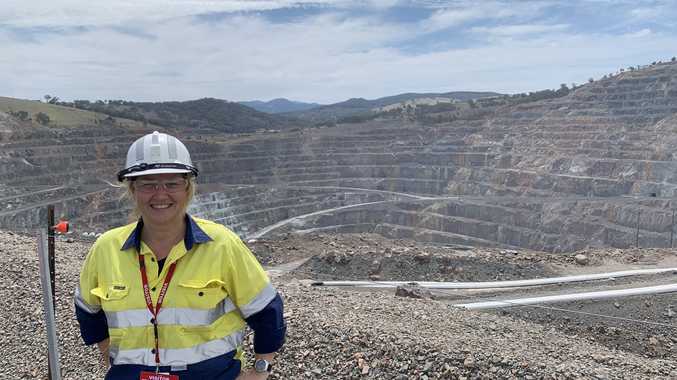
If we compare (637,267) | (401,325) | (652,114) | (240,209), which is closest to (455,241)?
(240,209)

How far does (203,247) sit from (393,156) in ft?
162

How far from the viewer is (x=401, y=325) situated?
6387 millimetres

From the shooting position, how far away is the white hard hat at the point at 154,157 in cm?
214

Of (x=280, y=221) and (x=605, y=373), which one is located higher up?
(x=605, y=373)

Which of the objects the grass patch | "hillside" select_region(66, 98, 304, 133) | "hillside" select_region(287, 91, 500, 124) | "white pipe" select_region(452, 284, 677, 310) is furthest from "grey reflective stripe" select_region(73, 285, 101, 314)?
"hillside" select_region(287, 91, 500, 124)

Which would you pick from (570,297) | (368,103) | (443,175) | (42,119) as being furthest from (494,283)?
(368,103)

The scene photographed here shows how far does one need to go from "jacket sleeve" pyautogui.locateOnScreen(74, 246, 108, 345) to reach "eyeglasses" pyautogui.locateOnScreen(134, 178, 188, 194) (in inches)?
14.8

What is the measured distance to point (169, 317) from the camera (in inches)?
84.0

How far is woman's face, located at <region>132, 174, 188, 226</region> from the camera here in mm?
2164

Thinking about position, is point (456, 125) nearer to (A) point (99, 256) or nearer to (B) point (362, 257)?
(B) point (362, 257)

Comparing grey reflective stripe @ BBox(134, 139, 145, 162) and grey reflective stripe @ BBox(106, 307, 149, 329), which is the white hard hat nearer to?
grey reflective stripe @ BBox(134, 139, 145, 162)

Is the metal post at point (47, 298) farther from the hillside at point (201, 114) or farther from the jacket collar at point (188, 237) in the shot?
the hillside at point (201, 114)

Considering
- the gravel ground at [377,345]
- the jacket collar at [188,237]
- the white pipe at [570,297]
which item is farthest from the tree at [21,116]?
the jacket collar at [188,237]

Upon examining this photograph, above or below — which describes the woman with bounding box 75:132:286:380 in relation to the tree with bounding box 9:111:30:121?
below
